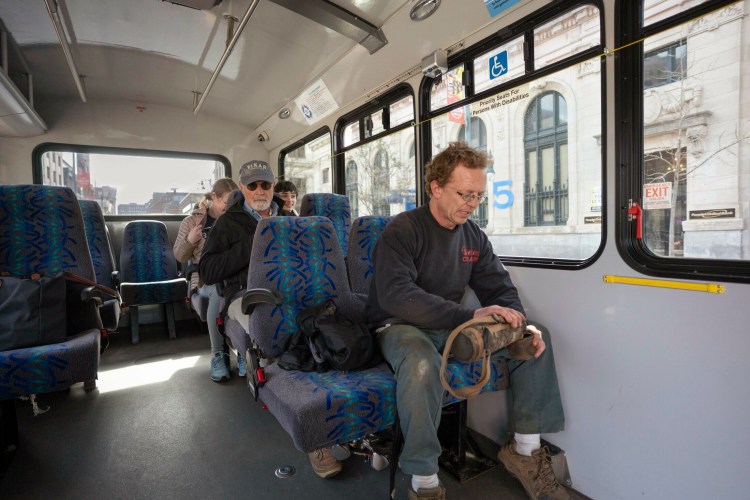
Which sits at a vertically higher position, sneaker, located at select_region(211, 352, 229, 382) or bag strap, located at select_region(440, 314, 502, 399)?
bag strap, located at select_region(440, 314, 502, 399)

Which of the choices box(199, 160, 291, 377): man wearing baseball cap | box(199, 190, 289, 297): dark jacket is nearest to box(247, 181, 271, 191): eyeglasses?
box(199, 160, 291, 377): man wearing baseball cap

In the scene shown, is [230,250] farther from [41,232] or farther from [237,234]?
[41,232]

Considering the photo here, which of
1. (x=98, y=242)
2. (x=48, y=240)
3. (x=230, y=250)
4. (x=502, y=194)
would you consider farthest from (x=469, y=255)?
(x=98, y=242)

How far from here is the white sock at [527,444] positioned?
2010mm

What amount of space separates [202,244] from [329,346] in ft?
7.78

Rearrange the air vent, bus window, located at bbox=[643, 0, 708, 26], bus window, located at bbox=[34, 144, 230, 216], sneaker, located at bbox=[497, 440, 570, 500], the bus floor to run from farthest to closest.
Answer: bus window, located at bbox=[34, 144, 230, 216] < the air vent < the bus floor < sneaker, located at bbox=[497, 440, 570, 500] < bus window, located at bbox=[643, 0, 708, 26]

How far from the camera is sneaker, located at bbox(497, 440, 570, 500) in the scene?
6.41 ft

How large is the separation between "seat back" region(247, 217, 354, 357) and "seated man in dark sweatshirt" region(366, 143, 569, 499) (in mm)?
272

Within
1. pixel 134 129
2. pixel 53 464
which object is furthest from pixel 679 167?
pixel 134 129

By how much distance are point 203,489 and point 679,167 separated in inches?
104

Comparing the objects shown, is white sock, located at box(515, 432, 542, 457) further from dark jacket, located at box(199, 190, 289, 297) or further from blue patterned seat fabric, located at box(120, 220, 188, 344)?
blue patterned seat fabric, located at box(120, 220, 188, 344)

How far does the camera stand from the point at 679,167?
1.80 meters

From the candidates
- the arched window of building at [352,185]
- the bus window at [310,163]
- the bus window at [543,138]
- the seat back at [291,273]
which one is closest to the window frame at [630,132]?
the bus window at [543,138]

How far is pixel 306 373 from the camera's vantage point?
1847 millimetres
